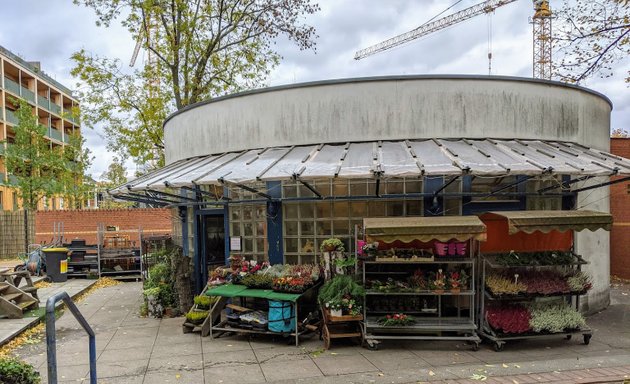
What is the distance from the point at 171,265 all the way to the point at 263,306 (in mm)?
3082

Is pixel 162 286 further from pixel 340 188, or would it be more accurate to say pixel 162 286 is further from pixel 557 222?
pixel 557 222

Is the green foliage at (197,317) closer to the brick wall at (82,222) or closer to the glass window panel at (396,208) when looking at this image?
the glass window panel at (396,208)

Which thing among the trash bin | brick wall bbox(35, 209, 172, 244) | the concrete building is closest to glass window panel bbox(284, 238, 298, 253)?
the concrete building

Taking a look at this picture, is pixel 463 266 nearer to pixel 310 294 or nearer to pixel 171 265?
pixel 310 294

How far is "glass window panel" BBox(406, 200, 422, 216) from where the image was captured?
8711mm

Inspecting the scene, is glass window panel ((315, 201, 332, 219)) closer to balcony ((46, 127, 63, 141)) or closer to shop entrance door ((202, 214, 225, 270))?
shop entrance door ((202, 214, 225, 270))

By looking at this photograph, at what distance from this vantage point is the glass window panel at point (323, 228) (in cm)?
900

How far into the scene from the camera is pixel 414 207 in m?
8.74

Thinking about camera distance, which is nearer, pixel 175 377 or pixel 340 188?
pixel 175 377

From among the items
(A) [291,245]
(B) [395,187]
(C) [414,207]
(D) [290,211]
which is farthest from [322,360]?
(B) [395,187]

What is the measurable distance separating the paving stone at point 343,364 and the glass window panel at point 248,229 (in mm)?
3670

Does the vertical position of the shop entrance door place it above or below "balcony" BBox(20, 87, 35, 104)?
below

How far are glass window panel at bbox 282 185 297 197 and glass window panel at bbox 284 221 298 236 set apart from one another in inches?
23.9

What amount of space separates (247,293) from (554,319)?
540cm
